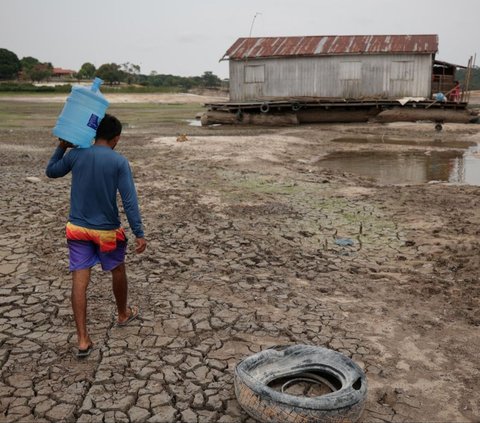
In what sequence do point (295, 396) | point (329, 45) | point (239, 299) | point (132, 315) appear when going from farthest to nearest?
point (329, 45), point (239, 299), point (132, 315), point (295, 396)

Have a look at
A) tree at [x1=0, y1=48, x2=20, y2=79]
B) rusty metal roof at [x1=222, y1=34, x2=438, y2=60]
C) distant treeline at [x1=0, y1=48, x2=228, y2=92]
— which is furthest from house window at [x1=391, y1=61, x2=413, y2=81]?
tree at [x1=0, y1=48, x2=20, y2=79]

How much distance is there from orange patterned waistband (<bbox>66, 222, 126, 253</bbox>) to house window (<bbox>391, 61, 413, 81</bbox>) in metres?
26.6

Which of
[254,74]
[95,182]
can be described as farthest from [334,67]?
[95,182]

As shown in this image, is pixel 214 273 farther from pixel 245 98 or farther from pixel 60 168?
pixel 245 98

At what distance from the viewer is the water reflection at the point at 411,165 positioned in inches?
463

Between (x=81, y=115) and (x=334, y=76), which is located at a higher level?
(x=334, y=76)

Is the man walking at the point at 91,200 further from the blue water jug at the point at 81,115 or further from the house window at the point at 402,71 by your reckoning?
the house window at the point at 402,71

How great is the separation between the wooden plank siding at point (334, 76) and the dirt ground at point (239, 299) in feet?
62.9

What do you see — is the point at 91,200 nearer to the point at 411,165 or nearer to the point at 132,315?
the point at 132,315

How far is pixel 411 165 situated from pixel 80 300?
481 inches

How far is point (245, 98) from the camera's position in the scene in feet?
95.3

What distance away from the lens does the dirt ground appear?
10.2ft

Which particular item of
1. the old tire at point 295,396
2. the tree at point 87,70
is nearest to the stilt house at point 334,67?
the old tire at point 295,396

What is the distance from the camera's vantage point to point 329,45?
2789 cm
